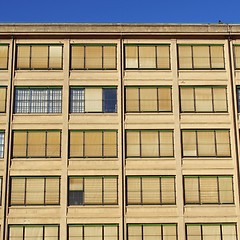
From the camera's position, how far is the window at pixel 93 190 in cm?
3266

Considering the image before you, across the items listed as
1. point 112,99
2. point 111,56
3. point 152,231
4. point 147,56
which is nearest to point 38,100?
point 112,99

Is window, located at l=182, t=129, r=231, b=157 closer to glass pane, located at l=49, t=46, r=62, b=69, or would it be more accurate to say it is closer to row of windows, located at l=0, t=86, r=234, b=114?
row of windows, located at l=0, t=86, r=234, b=114

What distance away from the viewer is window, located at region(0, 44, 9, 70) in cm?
3500

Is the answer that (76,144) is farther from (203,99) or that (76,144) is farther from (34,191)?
(203,99)

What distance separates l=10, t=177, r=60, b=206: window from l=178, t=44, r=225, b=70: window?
14142mm

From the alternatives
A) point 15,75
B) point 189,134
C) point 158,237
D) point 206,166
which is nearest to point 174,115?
point 189,134

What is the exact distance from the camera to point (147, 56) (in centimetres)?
3553

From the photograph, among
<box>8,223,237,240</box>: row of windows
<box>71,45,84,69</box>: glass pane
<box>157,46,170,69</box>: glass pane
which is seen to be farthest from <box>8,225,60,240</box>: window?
<box>157,46,170,69</box>: glass pane

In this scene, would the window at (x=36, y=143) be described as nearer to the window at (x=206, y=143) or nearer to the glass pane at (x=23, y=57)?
the glass pane at (x=23, y=57)

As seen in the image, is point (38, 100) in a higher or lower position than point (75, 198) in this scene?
higher

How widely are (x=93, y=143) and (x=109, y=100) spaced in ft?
12.3

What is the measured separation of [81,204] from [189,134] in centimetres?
1015

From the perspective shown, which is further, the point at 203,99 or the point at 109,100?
the point at 203,99

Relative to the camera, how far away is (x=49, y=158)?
3331cm
